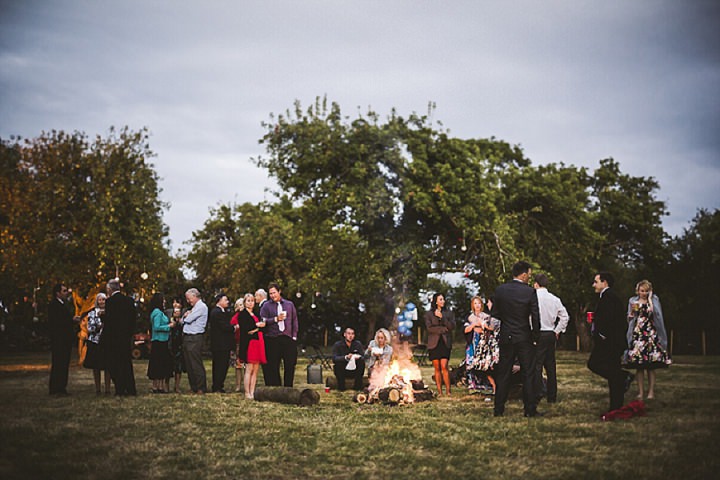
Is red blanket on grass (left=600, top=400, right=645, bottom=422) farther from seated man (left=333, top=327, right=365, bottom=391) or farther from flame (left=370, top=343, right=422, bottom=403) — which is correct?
seated man (left=333, top=327, right=365, bottom=391)

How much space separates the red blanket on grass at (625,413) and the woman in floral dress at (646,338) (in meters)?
1.37

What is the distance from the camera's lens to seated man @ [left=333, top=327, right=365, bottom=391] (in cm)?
1316

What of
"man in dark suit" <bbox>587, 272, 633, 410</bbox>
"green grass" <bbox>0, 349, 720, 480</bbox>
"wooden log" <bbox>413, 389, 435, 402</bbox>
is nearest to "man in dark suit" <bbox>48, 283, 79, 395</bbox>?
"green grass" <bbox>0, 349, 720, 480</bbox>

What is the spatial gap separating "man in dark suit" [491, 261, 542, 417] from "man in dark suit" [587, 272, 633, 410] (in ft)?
2.54

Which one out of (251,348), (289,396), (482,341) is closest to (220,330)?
(251,348)

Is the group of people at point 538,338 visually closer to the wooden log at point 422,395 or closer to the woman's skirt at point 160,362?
the wooden log at point 422,395

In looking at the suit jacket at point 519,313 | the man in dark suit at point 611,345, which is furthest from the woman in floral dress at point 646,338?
the suit jacket at point 519,313

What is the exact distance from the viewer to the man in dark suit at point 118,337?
1105 centimetres

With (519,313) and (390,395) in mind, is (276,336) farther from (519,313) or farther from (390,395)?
(519,313)

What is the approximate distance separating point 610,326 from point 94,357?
8351 millimetres

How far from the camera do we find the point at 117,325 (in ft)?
36.4

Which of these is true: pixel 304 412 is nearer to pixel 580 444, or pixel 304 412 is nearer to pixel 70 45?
pixel 580 444

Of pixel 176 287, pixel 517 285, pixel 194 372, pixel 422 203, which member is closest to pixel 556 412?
pixel 517 285

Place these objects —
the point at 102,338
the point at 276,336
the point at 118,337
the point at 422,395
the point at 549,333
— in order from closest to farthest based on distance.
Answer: the point at 549,333 < the point at 422,395 < the point at 118,337 < the point at 102,338 < the point at 276,336
